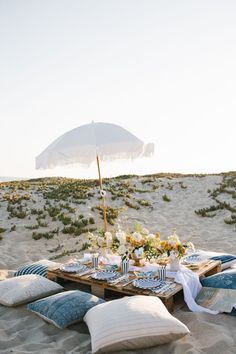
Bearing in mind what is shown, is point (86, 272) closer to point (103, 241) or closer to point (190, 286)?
point (103, 241)

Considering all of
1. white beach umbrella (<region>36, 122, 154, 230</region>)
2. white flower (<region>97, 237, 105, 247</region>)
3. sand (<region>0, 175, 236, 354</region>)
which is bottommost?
sand (<region>0, 175, 236, 354</region>)

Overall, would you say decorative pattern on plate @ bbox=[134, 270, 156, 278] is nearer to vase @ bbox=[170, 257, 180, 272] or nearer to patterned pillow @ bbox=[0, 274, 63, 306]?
vase @ bbox=[170, 257, 180, 272]

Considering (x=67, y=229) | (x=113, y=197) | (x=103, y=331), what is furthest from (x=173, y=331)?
(x=113, y=197)

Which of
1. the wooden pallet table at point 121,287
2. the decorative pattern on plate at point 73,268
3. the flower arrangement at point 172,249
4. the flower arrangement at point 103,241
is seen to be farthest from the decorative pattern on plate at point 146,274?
the decorative pattern on plate at point 73,268

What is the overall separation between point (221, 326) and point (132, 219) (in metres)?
9.55

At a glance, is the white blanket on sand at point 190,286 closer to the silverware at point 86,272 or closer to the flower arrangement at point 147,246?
the flower arrangement at point 147,246

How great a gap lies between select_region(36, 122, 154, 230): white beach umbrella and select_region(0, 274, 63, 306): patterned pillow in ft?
5.81

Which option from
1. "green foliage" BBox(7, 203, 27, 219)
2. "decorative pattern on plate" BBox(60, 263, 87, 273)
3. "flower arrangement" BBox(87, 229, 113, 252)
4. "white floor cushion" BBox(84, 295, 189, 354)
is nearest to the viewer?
"white floor cushion" BBox(84, 295, 189, 354)

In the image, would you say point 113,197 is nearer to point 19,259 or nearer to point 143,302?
point 19,259

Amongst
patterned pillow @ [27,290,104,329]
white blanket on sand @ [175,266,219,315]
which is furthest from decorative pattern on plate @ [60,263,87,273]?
white blanket on sand @ [175,266,219,315]

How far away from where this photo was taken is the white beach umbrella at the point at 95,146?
717 cm

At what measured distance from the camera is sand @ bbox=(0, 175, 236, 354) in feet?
13.5

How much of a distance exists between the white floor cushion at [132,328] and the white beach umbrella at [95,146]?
301 centimetres

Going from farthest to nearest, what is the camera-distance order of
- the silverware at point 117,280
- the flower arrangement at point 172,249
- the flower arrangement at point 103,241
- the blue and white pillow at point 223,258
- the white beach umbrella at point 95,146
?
the white beach umbrella at point 95,146 → the blue and white pillow at point 223,258 → the flower arrangement at point 103,241 → the flower arrangement at point 172,249 → the silverware at point 117,280
